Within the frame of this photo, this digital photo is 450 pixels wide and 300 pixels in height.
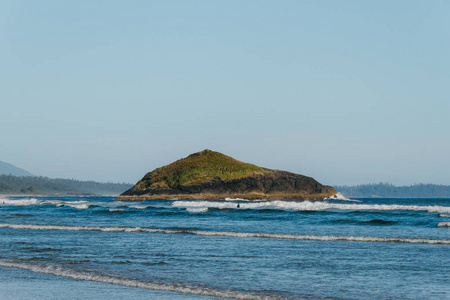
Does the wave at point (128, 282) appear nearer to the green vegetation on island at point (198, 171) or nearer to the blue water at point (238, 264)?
→ the blue water at point (238, 264)

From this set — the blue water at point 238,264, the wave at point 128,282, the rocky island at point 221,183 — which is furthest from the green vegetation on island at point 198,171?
the wave at point 128,282

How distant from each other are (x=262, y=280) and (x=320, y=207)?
170 ft

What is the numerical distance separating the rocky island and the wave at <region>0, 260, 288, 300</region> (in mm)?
98978

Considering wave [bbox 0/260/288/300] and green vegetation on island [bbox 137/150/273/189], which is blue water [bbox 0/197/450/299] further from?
green vegetation on island [bbox 137/150/273/189]

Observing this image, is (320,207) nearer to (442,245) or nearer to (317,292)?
(442,245)

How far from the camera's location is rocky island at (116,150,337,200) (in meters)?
121

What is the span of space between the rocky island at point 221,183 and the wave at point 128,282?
325ft

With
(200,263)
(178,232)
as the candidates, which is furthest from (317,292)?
(178,232)

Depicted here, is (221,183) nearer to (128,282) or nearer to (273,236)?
(273,236)

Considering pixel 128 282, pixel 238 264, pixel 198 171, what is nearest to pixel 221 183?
pixel 198 171

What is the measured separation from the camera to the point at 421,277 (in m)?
14.9

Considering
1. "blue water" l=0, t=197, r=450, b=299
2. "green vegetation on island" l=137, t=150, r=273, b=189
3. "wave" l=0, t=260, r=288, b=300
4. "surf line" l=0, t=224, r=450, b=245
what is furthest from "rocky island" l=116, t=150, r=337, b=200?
"wave" l=0, t=260, r=288, b=300

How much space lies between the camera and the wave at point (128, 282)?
12852 mm

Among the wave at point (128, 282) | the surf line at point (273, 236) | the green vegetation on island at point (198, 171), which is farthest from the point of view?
the green vegetation on island at point (198, 171)
